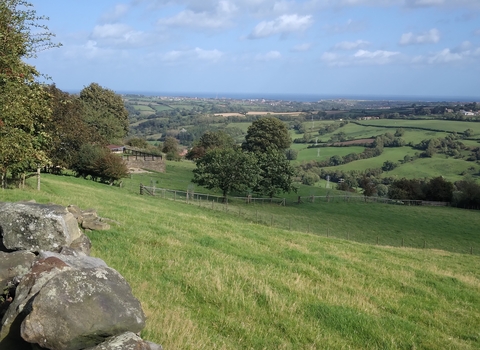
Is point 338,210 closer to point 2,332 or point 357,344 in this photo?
point 357,344

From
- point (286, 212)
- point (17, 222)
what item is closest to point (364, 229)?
point (286, 212)

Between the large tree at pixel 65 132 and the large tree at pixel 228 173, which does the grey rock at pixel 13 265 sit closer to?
the large tree at pixel 65 132

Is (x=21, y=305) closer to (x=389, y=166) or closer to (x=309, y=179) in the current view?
(x=309, y=179)

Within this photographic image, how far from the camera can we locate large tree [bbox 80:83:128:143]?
7388 cm

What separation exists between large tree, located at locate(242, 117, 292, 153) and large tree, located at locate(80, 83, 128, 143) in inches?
1024

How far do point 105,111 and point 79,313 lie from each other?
81.5 meters

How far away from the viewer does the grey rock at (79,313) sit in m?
5.88

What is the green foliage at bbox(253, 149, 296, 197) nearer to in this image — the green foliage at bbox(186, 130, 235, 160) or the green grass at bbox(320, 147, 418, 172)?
the green foliage at bbox(186, 130, 235, 160)

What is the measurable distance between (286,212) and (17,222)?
43.4 meters

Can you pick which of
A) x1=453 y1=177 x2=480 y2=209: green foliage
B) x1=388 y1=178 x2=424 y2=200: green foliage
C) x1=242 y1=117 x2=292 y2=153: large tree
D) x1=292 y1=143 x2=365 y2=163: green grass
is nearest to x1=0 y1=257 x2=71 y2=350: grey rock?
x1=453 y1=177 x2=480 y2=209: green foliage

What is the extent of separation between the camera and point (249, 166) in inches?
2226

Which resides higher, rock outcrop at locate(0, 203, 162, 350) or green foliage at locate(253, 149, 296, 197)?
rock outcrop at locate(0, 203, 162, 350)

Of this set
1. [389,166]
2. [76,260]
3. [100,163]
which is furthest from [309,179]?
[76,260]

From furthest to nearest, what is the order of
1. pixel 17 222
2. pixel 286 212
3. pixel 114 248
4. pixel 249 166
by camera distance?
1. pixel 249 166
2. pixel 286 212
3. pixel 114 248
4. pixel 17 222
